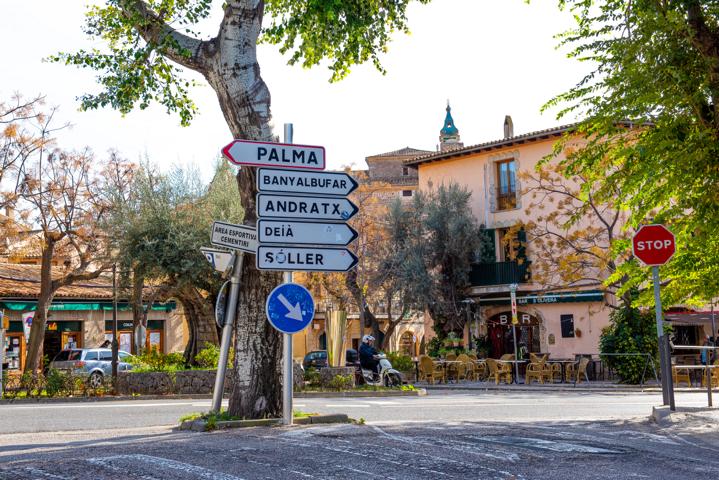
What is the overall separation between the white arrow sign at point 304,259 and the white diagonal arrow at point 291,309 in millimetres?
330

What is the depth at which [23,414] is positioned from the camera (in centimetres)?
1527

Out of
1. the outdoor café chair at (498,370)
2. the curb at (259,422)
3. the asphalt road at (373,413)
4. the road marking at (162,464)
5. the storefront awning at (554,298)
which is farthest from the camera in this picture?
the storefront awning at (554,298)

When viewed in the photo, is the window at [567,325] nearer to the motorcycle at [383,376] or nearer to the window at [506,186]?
the window at [506,186]

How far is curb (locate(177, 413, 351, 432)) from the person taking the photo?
948 cm

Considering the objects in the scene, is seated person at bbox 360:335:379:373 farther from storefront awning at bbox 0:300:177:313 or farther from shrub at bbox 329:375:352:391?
storefront awning at bbox 0:300:177:313

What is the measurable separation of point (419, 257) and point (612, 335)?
12.9m

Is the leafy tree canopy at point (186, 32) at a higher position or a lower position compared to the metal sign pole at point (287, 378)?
higher

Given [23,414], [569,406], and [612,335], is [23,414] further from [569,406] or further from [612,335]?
[612,335]

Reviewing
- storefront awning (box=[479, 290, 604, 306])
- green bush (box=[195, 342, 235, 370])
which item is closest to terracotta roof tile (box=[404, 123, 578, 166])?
storefront awning (box=[479, 290, 604, 306])

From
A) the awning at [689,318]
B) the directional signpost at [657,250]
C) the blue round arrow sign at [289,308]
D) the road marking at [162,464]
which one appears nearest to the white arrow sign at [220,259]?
the blue round arrow sign at [289,308]

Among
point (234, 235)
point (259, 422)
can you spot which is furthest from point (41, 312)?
point (259, 422)

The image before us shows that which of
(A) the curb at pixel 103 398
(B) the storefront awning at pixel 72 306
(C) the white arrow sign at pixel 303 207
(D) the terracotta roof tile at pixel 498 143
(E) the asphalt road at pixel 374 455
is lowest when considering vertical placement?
(A) the curb at pixel 103 398

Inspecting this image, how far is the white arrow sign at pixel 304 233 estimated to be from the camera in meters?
9.24

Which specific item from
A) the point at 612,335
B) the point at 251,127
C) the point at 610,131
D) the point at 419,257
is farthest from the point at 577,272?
the point at 251,127
